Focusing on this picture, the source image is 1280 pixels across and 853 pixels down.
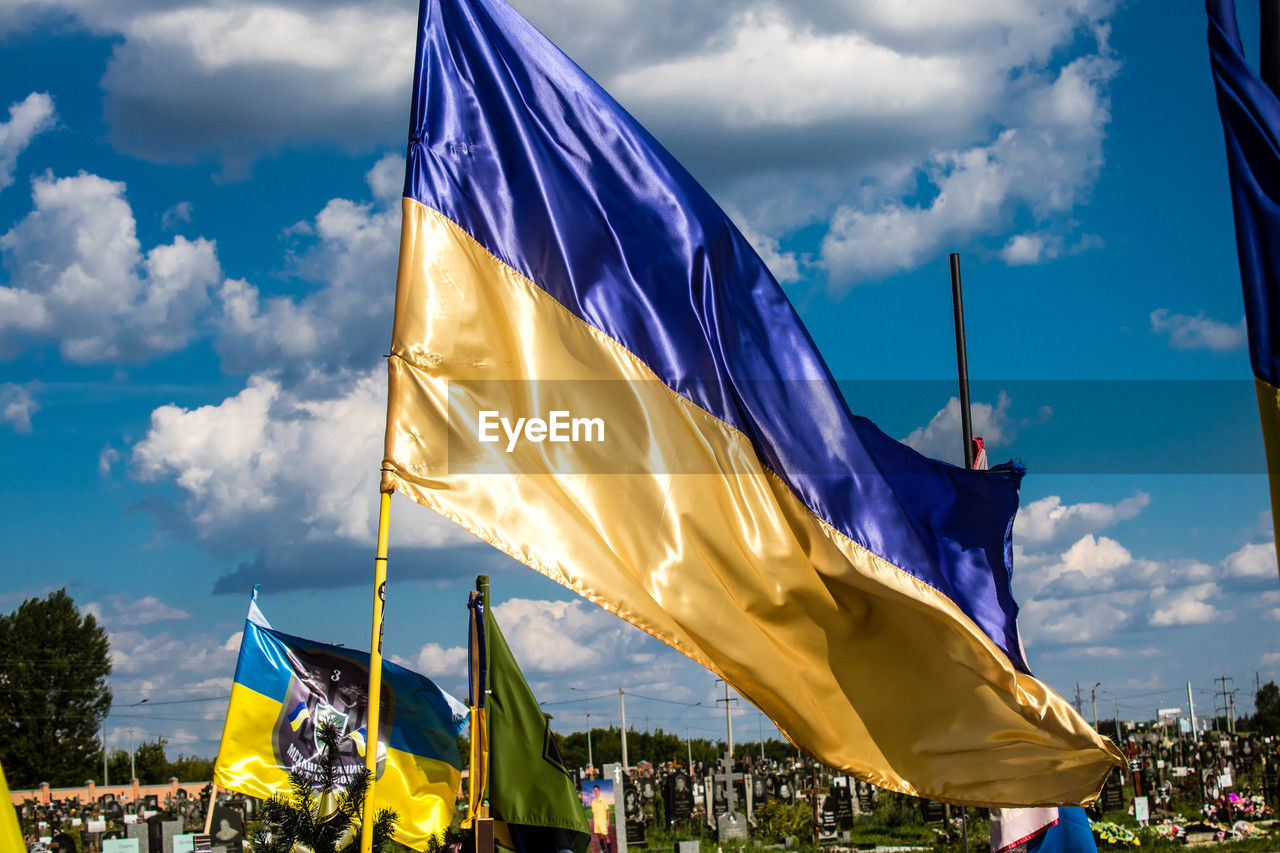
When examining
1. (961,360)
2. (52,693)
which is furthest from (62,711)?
(961,360)

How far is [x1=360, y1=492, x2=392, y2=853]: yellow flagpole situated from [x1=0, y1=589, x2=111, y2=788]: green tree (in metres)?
75.8

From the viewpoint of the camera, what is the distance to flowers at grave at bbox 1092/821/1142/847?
2266 centimetres

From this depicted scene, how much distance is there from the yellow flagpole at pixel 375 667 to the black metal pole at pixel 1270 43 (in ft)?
12.2

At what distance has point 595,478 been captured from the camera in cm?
566

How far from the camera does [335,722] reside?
608 inches

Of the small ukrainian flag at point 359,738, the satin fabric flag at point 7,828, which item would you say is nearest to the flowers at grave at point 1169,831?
the small ukrainian flag at point 359,738

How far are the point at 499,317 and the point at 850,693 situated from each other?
2.32m

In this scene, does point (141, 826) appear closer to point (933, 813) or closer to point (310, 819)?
point (933, 813)

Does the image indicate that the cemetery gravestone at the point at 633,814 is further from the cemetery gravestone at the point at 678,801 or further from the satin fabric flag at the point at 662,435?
the satin fabric flag at the point at 662,435

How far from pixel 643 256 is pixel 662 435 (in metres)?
0.85

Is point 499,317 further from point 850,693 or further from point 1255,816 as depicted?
point 1255,816

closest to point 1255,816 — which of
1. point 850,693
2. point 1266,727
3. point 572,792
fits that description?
point 572,792

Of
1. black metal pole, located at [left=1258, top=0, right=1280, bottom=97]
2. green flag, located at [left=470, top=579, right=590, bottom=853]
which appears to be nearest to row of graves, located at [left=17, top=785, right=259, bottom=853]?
green flag, located at [left=470, top=579, right=590, bottom=853]

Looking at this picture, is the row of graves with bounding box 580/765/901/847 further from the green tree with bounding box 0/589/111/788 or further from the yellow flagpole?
the green tree with bounding box 0/589/111/788
